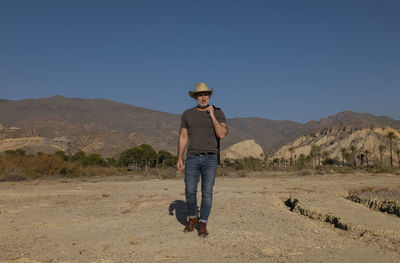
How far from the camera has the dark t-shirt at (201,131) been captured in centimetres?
488

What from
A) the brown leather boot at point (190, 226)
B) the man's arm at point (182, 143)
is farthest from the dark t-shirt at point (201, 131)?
the brown leather boot at point (190, 226)

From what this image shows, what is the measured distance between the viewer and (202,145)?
4.87m

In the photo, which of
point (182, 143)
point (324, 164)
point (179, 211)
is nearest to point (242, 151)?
point (324, 164)

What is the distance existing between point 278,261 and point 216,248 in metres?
0.81

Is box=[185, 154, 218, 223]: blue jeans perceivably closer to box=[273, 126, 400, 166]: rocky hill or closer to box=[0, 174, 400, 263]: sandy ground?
box=[0, 174, 400, 263]: sandy ground

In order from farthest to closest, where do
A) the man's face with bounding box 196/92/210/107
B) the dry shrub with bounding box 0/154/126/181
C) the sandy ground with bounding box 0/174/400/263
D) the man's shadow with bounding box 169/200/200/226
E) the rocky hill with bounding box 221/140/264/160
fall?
1. the rocky hill with bounding box 221/140/264/160
2. the dry shrub with bounding box 0/154/126/181
3. the man's shadow with bounding box 169/200/200/226
4. the man's face with bounding box 196/92/210/107
5. the sandy ground with bounding box 0/174/400/263

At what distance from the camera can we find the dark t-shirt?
192 inches

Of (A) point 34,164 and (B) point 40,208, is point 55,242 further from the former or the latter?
(A) point 34,164

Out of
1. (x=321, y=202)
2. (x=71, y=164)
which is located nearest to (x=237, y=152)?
(x=71, y=164)

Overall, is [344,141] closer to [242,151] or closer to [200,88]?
[242,151]

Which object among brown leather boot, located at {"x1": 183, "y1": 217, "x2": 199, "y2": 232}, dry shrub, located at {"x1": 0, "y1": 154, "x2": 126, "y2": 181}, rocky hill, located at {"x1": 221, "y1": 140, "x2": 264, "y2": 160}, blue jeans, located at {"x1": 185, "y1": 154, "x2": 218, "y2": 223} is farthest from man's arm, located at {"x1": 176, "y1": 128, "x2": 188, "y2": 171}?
rocky hill, located at {"x1": 221, "y1": 140, "x2": 264, "y2": 160}

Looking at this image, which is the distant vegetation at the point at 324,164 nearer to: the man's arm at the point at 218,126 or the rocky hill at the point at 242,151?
the rocky hill at the point at 242,151

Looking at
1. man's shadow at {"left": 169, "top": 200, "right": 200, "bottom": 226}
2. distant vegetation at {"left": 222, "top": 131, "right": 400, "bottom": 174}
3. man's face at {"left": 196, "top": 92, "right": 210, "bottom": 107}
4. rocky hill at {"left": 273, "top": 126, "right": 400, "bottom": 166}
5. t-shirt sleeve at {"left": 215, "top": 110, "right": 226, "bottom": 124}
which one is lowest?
distant vegetation at {"left": 222, "top": 131, "right": 400, "bottom": 174}

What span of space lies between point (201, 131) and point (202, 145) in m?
0.22
